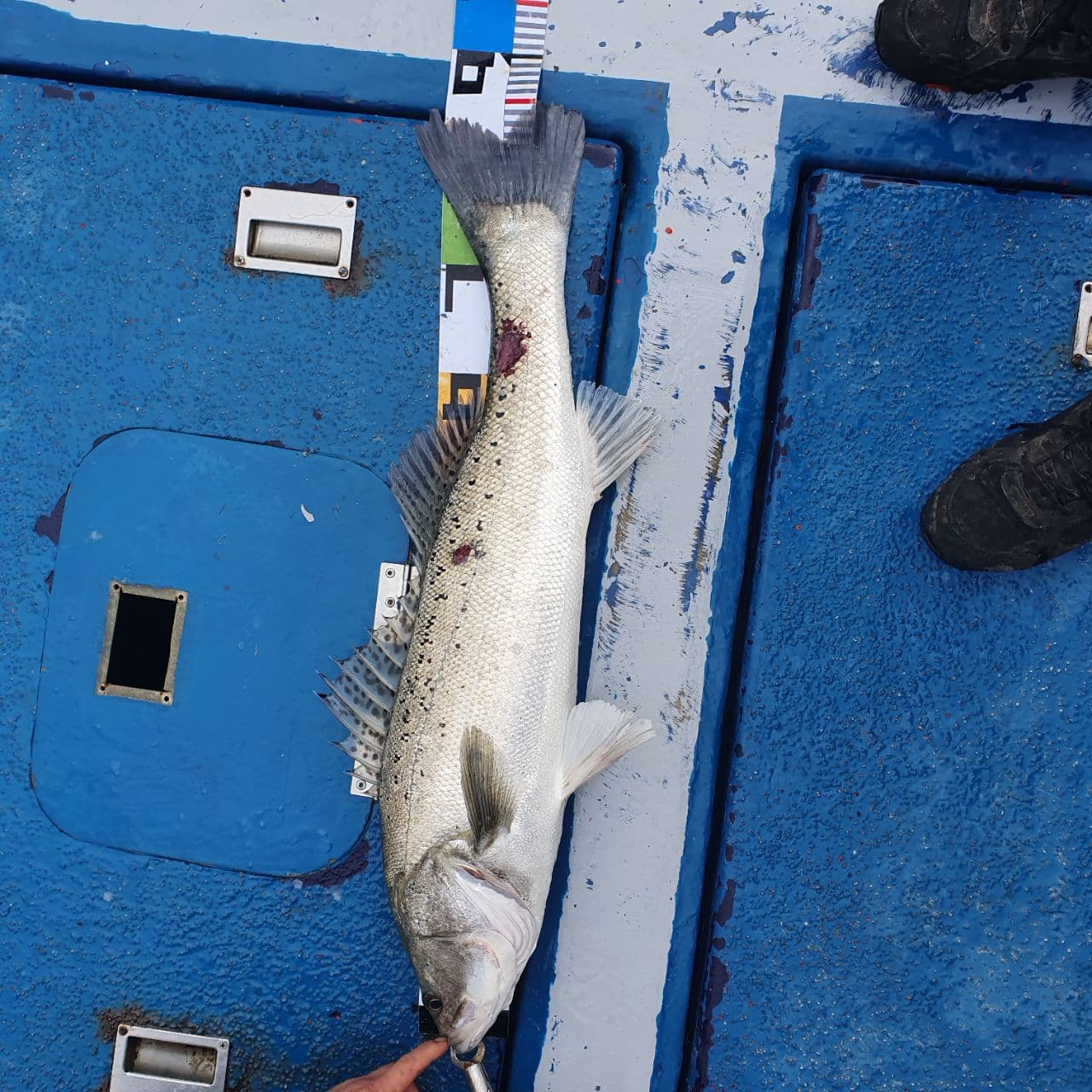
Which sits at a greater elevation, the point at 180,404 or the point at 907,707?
the point at 180,404

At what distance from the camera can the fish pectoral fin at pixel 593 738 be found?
138 cm

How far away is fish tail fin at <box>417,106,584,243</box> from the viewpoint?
1413 millimetres

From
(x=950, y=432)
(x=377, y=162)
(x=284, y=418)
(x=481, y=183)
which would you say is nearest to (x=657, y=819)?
(x=950, y=432)

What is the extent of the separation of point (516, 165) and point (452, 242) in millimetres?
174

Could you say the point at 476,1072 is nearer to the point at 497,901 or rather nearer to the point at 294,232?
the point at 497,901

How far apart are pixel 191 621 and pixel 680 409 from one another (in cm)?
96

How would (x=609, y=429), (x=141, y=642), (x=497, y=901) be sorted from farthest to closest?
(x=141, y=642) < (x=609, y=429) < (x=497, y=901)

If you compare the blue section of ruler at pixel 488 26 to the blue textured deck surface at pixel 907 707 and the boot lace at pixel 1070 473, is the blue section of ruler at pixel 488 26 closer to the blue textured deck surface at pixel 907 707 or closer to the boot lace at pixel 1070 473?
the blue textured deck surface at pixel 907 707

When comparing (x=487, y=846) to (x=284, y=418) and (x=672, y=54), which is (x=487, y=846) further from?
(x=672, y=54)

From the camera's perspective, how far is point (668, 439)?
4.81 feet

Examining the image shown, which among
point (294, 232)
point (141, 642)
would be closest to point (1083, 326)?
point (294, 232)

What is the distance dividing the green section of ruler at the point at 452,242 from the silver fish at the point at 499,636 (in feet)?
0.19

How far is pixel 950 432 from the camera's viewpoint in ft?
4.74

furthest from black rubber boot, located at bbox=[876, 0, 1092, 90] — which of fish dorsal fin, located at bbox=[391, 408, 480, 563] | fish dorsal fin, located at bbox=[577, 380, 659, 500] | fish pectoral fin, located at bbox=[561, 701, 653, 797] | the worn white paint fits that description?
fish pectoral fin, located at bbox=[561, 701, 653, 797]
